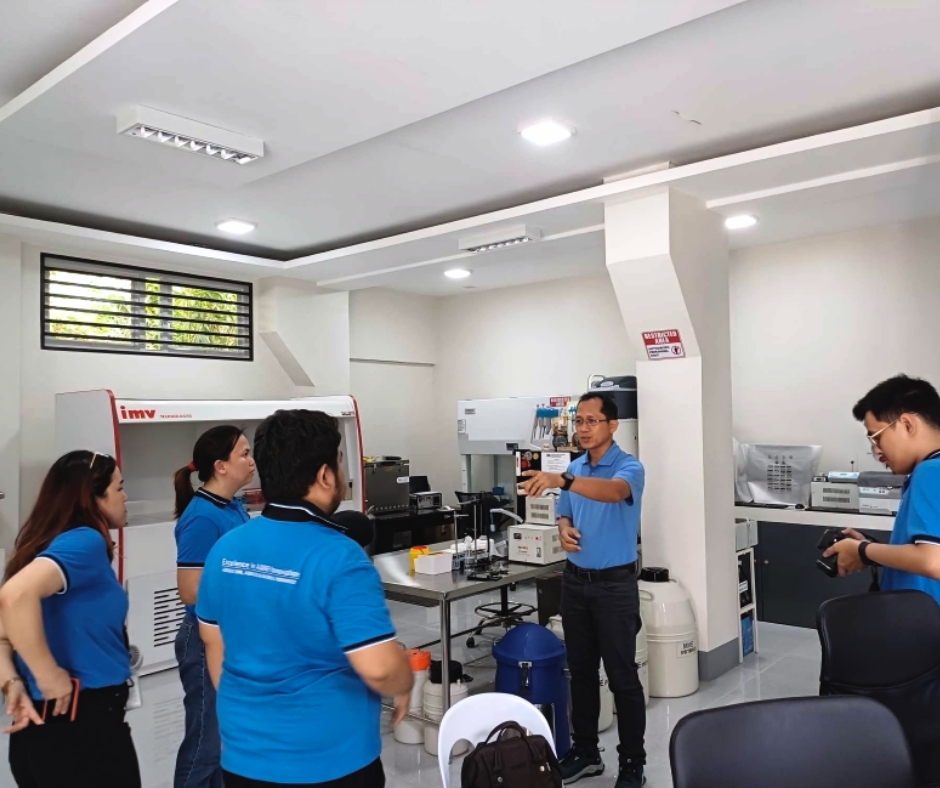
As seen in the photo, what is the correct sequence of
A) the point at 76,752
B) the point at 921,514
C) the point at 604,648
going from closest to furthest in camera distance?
the point at 76,752 < the point at 921,514 < the point at 604,648

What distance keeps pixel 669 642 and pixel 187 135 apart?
3474 mm

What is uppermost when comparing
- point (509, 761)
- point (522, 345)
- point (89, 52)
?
Answer: point (89, 52)

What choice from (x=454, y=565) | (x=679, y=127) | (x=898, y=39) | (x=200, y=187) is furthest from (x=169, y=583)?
(x=898, y=39)

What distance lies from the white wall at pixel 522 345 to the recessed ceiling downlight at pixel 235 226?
2.85 meters

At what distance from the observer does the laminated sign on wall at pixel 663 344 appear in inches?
172

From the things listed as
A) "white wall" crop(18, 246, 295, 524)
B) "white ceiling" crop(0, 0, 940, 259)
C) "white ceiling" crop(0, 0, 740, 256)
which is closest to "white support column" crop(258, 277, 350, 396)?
"white wall" crop(18, 246, 295, 524)

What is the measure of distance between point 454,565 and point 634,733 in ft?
4.23

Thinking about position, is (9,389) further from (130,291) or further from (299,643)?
(299,643)

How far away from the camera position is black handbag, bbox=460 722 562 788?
2.12 meters

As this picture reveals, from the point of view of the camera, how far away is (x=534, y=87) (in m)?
3.09

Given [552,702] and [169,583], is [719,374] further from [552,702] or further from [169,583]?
[169,583]

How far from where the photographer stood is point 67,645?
1.93 m

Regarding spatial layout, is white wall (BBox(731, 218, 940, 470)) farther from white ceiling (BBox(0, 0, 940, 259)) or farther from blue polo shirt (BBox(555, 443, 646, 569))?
blue polo shirt (BBox(555, 443, 646, 569))

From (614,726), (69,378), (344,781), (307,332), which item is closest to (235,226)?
(307,332)
